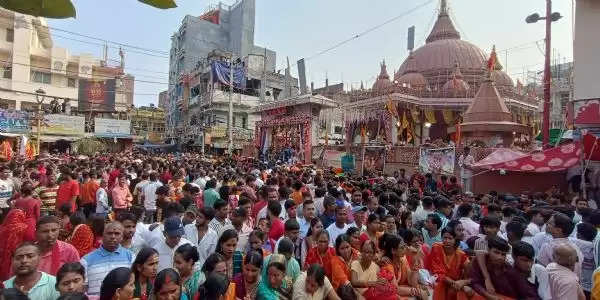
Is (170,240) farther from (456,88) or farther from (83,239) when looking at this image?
(456,88)

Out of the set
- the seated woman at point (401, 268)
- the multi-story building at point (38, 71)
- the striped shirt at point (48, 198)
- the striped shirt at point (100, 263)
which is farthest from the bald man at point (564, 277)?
the multi-story building at point (38, 71)

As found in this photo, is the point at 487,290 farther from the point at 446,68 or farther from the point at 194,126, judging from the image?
the point at 194,126

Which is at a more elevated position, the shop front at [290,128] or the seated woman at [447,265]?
the shop front at [290,128]

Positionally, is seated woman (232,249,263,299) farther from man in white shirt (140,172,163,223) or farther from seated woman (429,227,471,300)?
man in white shirt (140,172,163,223)

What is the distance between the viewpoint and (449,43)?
3128 cm

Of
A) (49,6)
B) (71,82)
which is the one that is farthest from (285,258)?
(71,82)

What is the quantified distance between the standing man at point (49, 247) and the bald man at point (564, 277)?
440 centimetres

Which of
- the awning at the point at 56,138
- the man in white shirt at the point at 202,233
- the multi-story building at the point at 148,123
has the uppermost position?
the multi-story building at the point at 148,123

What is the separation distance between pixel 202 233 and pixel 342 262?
186 centimetres

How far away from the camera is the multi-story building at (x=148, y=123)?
4615cm

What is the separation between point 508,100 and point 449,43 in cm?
936

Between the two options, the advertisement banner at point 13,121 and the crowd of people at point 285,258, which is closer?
the crowd of people at point 285,258

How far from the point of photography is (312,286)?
356 cm

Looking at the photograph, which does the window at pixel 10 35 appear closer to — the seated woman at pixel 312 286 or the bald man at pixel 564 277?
the seated woman at pixel 312 286
